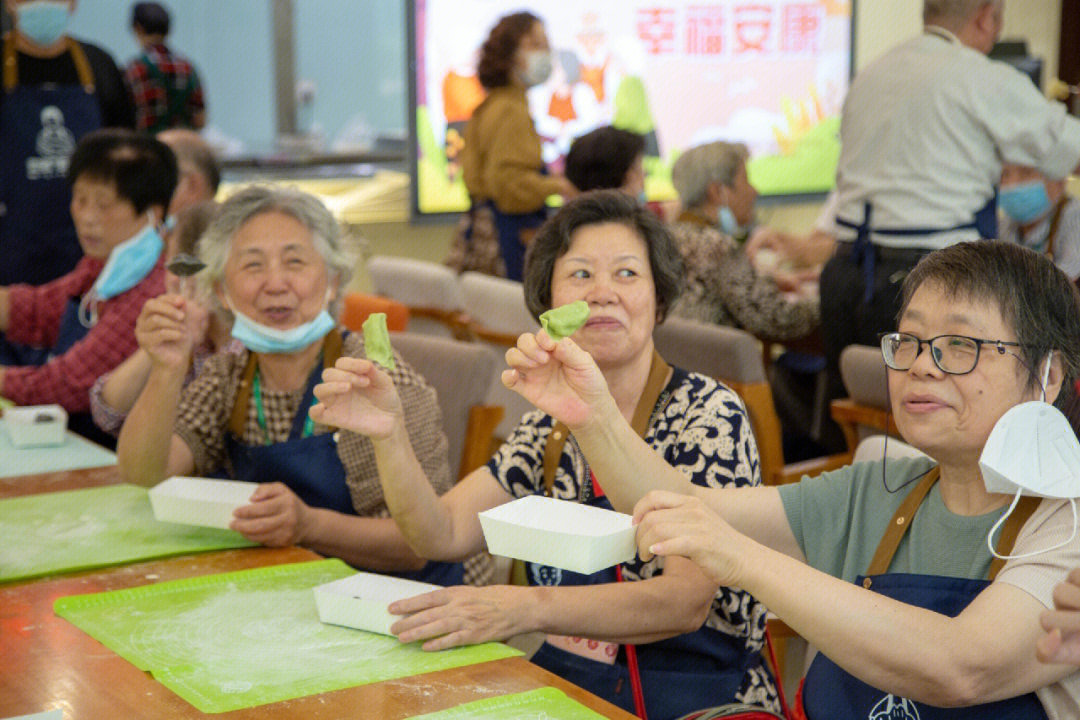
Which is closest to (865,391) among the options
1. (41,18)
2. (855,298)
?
(855,298)

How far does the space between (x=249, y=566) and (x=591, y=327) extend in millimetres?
718

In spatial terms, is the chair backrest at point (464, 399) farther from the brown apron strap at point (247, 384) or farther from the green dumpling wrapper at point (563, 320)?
the green dumpling wrapper at point (563, 320)

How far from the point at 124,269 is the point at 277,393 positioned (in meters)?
0.92

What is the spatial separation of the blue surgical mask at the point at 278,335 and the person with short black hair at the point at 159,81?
3.79m

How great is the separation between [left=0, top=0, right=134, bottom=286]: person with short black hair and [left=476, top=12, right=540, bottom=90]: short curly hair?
155 centimetres

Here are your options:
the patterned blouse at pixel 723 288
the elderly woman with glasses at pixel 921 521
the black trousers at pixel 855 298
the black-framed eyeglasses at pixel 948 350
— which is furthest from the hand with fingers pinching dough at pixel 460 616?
the patterned blouse at pixel 723 288

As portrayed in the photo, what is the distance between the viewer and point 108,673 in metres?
1.73

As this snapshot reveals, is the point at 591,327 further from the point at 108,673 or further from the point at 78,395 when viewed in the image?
the point at 78,395

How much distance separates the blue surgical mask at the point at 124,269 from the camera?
3396 millimetres

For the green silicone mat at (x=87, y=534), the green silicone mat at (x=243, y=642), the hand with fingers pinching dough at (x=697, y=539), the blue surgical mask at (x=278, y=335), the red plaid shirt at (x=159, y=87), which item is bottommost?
the green silicone mat at (x=87, y=534)

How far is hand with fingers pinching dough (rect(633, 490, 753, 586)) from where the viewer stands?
158cm

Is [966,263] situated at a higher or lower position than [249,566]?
higher

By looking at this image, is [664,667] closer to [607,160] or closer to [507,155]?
[607,160]

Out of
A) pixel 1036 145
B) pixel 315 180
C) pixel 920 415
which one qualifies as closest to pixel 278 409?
pixel 920 415
